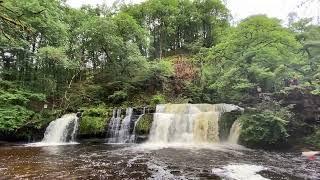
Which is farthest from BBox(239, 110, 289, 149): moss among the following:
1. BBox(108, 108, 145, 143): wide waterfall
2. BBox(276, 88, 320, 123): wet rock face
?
BBox(108, 108, 145, 143): wide waterfall

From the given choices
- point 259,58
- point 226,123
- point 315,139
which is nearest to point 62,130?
point 226,123

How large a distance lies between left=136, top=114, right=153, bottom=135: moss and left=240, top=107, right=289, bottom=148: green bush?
4.80 m

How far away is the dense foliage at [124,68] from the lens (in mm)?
14812

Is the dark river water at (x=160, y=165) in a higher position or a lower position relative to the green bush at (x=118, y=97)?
lower

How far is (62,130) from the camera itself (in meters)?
16.8

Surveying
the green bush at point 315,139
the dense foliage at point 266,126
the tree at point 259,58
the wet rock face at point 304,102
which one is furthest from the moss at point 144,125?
the green bush at point 315,139

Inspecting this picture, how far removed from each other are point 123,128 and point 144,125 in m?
1.24

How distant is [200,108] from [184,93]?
5.76 meters

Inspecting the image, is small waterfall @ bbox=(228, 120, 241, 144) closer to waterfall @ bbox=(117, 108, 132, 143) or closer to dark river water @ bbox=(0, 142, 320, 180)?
dark river water @ bbox=(0, 142, 320, 180)

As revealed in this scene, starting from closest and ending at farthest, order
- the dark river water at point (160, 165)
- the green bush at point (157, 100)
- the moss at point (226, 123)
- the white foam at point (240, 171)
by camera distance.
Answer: the white foam at point (240, 171) → the dark river water at point (160, 165) → the moss at point (226, 123) → the green bush at point (157, 100)

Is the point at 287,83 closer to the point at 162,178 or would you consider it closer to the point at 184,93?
the point at 184,93

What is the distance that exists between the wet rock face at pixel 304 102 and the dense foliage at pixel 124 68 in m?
0.43

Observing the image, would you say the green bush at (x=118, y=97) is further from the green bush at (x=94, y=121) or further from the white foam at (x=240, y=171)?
the white foam at (x=240, y=171)

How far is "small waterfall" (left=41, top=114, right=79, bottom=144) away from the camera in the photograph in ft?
54.2
